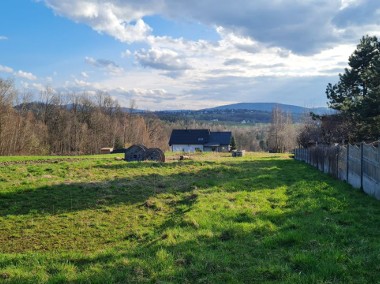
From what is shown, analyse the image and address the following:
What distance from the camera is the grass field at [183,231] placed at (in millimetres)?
5320

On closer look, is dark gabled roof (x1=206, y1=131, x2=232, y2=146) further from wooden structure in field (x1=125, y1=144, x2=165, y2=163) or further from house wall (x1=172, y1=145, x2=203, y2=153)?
wooden structure in field (x1=125, y1=144, x2=165, y2=163)

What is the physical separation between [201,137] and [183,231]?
249ft

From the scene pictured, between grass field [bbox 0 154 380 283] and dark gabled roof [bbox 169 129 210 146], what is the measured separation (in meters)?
66.8

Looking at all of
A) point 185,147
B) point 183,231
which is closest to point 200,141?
point 185,147

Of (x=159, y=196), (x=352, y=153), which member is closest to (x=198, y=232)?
(x=159, y=196)

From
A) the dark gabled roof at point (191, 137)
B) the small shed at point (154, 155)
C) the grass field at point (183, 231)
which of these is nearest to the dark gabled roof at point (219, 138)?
the dark gabled roof at point (191, 137)

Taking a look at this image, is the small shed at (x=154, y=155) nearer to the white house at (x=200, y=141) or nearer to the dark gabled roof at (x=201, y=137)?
the white house at (x=200, y=141)

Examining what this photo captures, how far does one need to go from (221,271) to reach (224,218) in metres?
3.93

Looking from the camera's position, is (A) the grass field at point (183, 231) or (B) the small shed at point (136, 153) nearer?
(A) the grass field at point (183, 231)

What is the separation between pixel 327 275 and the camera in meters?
4.96

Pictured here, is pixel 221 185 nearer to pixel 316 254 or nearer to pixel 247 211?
pixel 247 211

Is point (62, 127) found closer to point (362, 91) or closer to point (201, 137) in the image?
point (201, 137)

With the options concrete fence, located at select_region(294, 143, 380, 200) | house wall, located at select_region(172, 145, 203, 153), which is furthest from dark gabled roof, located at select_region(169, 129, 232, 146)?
concrete fence, located at select_region(294, 143, 380, 200)

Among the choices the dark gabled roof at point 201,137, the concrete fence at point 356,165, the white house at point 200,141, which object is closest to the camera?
the concrete fence at point 356,165
